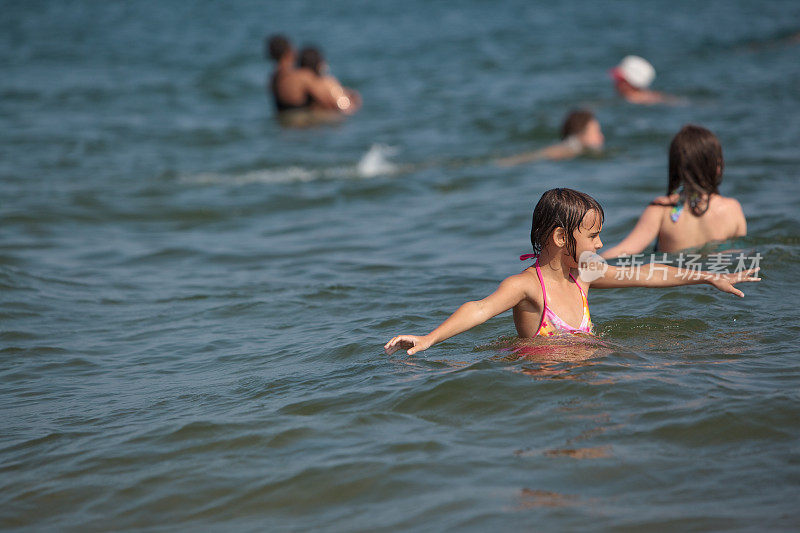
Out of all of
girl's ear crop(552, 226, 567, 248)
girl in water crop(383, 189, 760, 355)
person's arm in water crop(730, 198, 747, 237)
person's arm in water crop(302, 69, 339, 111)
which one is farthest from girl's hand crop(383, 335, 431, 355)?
person's arm in water crop(302, 69, 339, 111)

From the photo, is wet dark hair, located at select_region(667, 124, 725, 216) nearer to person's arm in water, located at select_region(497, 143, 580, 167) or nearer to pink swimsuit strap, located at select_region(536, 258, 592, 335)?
pink swimsuit strap, located at select_region(536, 258, 592, 335)

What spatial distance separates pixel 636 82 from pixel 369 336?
32.5 feet

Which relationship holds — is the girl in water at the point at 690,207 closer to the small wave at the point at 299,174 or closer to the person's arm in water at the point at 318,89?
the small wave at the point at 299,174

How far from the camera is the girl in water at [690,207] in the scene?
18.4ft

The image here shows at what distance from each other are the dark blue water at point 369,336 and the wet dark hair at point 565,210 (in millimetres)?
604

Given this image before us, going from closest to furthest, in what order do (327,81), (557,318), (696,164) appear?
(557,318) → (696,164) → (327,81)

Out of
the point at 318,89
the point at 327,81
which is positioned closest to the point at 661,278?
the point at 318,89

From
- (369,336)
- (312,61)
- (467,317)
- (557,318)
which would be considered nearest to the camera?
A: (467,317)

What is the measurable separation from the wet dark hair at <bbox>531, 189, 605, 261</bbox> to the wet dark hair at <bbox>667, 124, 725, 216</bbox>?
5.72 ft

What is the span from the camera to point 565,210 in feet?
13.6

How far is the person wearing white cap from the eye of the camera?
13.7 metres

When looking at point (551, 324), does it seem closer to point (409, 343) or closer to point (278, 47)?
point (409, 343)

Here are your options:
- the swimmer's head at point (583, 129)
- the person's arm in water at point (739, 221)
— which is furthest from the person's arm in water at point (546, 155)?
the person's arm in water at point (739, 221)

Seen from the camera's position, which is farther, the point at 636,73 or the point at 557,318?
the point at 636,73
